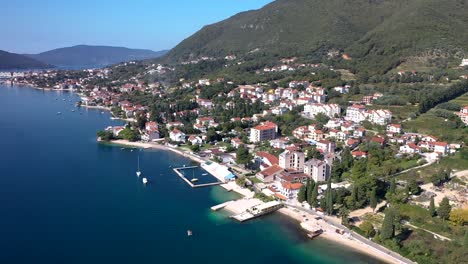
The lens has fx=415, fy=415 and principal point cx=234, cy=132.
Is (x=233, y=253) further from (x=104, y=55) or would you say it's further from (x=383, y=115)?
(x=104, y=55)

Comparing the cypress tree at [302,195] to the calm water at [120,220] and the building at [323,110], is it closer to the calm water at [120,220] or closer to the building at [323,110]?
the calm water at [120,220]

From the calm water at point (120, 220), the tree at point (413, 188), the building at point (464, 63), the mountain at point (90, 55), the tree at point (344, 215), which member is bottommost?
the calm water at point (120, 220)

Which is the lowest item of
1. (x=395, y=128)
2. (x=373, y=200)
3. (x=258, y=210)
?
(x=258, y=210)

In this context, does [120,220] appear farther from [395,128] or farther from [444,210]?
[395,128]

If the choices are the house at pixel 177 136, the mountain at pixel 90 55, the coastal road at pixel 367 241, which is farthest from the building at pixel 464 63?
the mountain at pixel 90 55

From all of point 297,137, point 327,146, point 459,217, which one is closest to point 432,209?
point 459,217

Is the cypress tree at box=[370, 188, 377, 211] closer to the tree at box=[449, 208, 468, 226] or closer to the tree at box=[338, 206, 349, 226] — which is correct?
the tree at box=[338, 206, 349, 226]

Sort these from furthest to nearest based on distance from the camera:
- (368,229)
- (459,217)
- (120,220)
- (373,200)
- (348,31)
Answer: (348,31)
(120,220)
(373,200)
(459,217)
(368,229)
